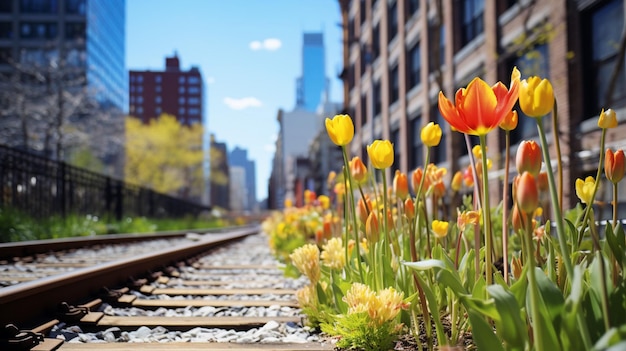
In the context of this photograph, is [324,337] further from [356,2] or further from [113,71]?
[113,71]

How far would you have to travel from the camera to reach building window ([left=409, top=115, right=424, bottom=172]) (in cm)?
2100

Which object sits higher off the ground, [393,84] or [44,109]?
[393,84]

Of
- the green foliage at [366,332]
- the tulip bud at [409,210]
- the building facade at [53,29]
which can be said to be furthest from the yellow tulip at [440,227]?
the building facade at [53,29]

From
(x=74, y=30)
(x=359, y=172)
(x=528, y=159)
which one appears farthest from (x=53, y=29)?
(x=528, y=159)

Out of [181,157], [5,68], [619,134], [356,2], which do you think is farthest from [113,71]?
[619,134]

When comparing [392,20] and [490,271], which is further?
[392,20]

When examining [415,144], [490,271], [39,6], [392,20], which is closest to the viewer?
[490,271]

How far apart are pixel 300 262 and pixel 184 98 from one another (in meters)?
134

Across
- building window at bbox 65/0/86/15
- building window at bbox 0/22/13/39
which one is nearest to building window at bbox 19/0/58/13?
building window at bbox 65/0/86/15

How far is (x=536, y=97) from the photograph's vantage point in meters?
1.44

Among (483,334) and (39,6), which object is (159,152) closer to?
(39,6)

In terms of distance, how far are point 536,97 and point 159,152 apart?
4931 cm

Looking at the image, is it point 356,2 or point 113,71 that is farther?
point 113,71

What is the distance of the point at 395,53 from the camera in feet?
79.8
